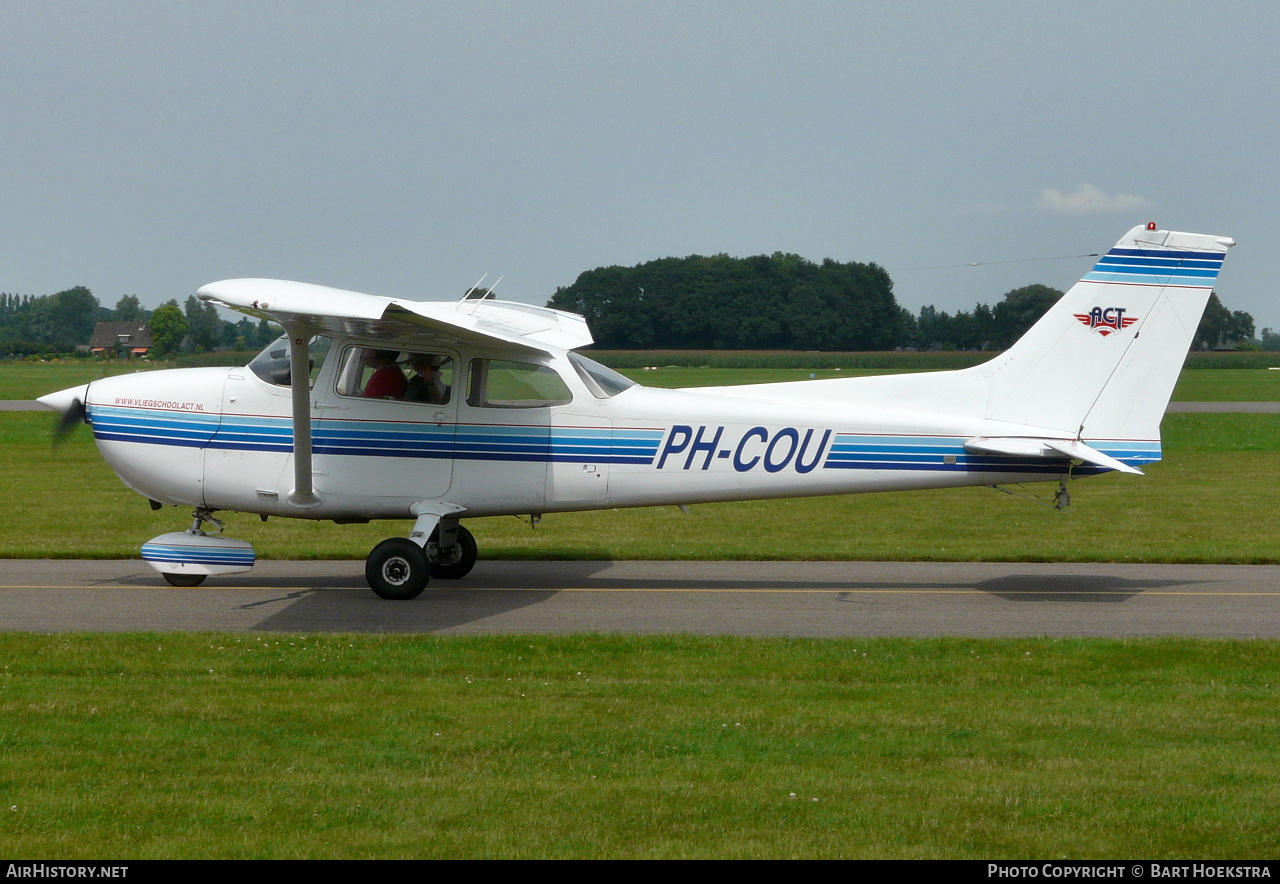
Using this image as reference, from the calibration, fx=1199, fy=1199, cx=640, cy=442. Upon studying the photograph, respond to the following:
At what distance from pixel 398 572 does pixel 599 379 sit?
8.03 ft

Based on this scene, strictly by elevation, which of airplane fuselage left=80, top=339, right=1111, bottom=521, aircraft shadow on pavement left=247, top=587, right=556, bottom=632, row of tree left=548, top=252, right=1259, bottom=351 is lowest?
aircraft shadow on pavement left=247, top=587, right=556, bottom=632

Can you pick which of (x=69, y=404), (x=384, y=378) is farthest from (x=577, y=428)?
(x=69, y=404)

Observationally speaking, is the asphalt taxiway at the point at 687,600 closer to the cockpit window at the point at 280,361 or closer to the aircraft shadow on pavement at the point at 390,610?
the aircraft shadow on pavement at the point at 390,610

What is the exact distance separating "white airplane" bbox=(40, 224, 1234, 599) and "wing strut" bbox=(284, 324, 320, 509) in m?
0.07

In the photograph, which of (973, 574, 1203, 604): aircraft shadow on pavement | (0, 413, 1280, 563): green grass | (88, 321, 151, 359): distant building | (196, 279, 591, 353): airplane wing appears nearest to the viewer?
(196, 279, 591, 353): airplane wing

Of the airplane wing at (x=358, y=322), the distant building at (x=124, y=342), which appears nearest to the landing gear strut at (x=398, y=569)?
the airplane wing at (x=358, y=322)

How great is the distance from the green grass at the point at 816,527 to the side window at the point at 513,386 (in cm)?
299

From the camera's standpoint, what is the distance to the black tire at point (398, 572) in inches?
408

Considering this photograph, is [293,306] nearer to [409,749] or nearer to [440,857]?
[409,749]

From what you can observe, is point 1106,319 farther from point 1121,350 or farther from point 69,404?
point 69,404

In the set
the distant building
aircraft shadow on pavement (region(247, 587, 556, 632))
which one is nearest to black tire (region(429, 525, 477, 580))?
aircraft shadow on pavement (region(247, 587, 556, 632))

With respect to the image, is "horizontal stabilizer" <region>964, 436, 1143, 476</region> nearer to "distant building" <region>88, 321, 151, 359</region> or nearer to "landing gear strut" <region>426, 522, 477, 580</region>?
"landing gear strut" <region>426, 522, 477, 580</region>

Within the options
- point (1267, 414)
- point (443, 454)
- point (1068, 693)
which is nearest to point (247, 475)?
point (443, 454)

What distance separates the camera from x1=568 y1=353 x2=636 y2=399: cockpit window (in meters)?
10.7
